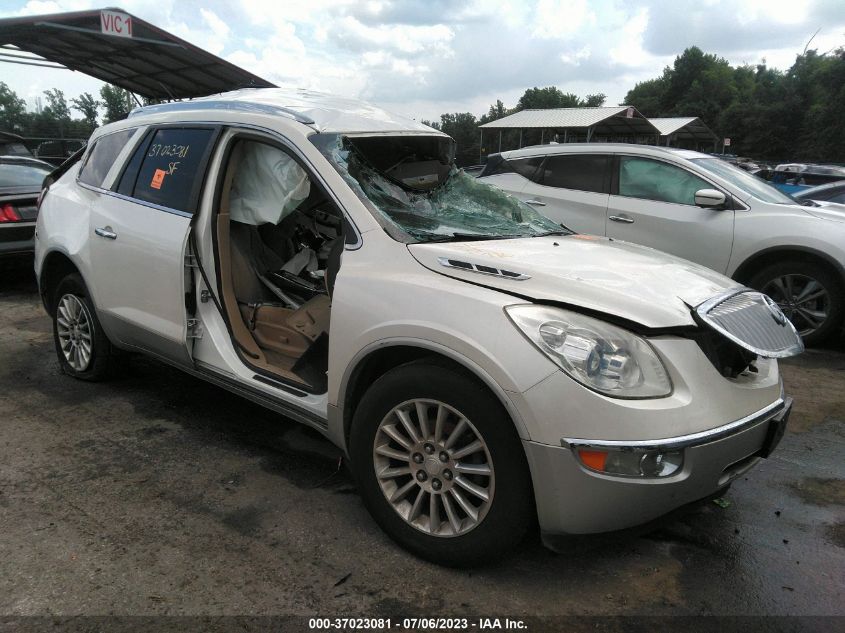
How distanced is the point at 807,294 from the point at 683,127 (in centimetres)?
3918

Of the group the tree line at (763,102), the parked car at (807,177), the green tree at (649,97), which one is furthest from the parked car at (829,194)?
the green tree at (649,97)

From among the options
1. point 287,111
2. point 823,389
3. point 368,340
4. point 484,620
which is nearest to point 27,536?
point 368,340

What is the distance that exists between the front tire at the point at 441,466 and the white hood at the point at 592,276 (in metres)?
0.45

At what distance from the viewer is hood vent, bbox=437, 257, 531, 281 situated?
2.42 meters

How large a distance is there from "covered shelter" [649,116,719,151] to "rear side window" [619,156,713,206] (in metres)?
26.2

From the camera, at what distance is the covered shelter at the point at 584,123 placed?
100 feet

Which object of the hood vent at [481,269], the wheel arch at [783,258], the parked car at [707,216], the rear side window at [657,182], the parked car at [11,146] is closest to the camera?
the hood vent at [481,269]

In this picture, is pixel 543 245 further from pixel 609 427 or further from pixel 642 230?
pixel 642 230

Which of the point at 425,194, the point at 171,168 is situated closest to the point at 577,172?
the point at 425,194

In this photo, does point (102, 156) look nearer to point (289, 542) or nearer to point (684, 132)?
point (289, 542)

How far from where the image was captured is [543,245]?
300 cm

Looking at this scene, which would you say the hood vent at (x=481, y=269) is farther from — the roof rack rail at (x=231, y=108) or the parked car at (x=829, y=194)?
the parked car at (x=829, y=194)

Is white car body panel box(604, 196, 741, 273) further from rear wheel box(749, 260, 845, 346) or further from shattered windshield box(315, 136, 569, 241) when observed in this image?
shattered windshield box(315, 136, 569, 241)

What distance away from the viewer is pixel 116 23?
34.6 ft
